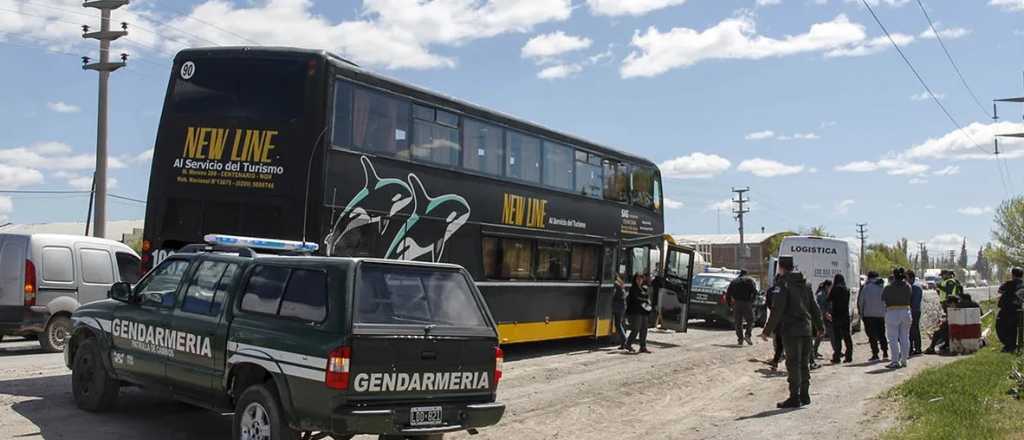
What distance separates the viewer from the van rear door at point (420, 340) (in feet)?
22.5

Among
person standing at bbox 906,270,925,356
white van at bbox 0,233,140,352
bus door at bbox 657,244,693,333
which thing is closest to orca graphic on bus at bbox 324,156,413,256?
white van at bbox 0,233,140,352

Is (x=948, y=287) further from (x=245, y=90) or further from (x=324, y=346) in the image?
(x=324, y=346)

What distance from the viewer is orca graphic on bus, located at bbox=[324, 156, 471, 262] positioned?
13078 millimetres

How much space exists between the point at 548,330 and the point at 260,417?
11.0 m

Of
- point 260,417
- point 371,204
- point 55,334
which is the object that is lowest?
point 260,417

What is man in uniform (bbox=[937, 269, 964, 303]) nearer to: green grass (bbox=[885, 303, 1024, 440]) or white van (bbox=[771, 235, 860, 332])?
green grass (bbox=[885, 303, 1024, 440])

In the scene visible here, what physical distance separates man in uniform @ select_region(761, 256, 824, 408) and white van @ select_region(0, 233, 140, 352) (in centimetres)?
1043

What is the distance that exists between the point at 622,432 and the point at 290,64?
6496 millimetres

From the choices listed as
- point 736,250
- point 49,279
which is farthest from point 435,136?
point 736,250

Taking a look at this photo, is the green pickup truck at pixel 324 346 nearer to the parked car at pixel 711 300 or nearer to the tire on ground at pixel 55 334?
the tire on ground at pixel 55 334

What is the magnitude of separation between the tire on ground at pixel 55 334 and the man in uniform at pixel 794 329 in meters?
10.8

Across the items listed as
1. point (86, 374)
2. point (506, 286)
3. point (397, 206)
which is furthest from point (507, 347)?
point (86, 374)

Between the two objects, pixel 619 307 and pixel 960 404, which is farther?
pixel 619 307

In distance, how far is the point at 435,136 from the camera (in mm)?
14969
